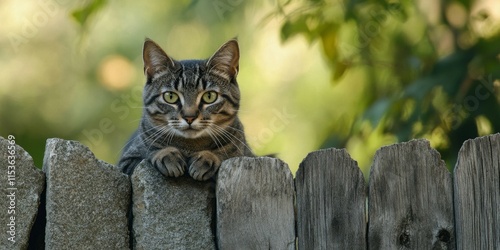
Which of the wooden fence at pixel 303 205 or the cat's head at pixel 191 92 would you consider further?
the cat's head at pixel 191 92

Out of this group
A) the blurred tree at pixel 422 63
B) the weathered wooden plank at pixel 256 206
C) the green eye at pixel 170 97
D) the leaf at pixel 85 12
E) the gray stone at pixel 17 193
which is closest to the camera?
the gray stone at pixel 17 193

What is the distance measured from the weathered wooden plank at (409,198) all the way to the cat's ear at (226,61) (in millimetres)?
1096

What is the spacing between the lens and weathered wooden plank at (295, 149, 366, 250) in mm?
3143

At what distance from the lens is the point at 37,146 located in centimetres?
731

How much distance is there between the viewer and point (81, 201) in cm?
312

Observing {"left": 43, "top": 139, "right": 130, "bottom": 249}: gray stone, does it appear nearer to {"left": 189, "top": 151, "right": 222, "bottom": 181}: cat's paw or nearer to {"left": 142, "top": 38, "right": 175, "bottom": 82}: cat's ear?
{"left": 189, "top": 151, "right": 222, "bottom": 181}: cat's paw

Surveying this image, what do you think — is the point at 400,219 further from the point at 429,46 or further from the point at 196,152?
the point at 429,46

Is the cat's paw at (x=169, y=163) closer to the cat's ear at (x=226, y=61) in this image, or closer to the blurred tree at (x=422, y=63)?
the cat's ear at (x=226, y=61)

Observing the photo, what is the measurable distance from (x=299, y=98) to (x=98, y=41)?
2033 millimetres

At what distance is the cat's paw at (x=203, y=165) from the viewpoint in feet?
10.8

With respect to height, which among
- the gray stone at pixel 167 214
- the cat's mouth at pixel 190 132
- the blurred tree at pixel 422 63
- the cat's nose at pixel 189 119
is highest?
the blurred tree at pixel 422 63

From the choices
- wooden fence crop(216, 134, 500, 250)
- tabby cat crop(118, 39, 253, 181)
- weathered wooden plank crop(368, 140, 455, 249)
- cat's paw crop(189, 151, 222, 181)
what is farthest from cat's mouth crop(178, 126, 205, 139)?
weathered wooden plank crop(368, 140, 455, 249)

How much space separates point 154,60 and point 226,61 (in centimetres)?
34

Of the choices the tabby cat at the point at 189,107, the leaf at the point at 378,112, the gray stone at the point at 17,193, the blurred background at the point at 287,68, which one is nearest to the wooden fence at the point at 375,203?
the tabby cat at the point at 189,107
